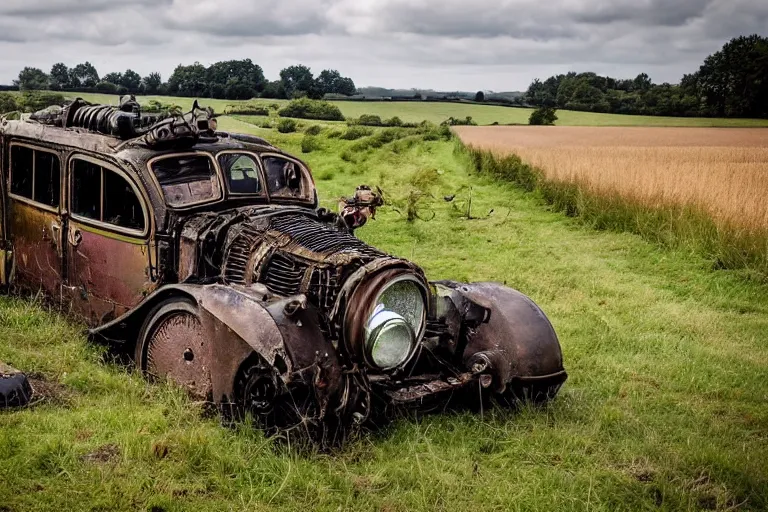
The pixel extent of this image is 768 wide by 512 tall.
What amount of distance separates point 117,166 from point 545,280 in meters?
6.12

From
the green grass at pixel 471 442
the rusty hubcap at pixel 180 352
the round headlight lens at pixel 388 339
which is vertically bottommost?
the green grass at pixel 471 442

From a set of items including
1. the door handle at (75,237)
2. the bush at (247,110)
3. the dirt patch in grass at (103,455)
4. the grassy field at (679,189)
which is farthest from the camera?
the bush at (247,110)

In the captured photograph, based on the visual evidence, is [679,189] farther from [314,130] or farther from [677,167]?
[314,130]

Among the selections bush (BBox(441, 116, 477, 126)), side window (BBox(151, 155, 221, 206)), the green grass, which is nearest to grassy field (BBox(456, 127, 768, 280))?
the green grass

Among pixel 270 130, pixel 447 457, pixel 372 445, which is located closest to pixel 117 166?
pixel 372 445

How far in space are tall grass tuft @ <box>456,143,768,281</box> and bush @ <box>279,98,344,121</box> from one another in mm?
13193

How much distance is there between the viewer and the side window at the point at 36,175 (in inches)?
288

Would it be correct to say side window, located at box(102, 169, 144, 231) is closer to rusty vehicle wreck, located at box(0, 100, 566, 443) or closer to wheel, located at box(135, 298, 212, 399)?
rusty vehicle wreck, located at box(0, 100, 566, 443)

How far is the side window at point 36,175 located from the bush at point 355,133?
1844 centimetres

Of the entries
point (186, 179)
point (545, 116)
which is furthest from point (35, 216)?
point (545, 116)

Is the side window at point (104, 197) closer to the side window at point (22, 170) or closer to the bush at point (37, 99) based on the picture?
the side window at point (22, 170)

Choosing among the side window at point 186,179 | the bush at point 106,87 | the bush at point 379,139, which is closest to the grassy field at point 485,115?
the bush at point 379,139

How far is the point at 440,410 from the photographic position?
19.0 ft

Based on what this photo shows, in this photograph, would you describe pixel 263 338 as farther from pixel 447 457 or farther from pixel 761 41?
pixel 761 41
